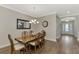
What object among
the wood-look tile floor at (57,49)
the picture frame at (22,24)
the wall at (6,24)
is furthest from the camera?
the picture frame at (22,24)

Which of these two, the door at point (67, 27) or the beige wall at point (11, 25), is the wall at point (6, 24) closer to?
the beige wall at point (11, 25)

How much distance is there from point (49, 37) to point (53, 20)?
5.06ft

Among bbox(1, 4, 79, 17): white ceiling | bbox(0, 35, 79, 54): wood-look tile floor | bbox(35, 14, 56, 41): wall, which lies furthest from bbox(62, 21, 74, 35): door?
bbox(0, 35, 79, 54): wood-look tile floor

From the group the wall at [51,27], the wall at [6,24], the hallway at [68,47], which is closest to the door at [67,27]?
the wall at [51,27]

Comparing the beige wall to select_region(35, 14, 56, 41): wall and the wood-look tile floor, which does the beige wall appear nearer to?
select_region(35, 14, 56, 41): wall

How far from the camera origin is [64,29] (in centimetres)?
1316

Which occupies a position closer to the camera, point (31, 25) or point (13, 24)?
point (13, 24)

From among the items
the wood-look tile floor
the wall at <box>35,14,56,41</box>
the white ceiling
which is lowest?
the wood-look tile floor

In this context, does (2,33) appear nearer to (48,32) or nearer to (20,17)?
(20,17)

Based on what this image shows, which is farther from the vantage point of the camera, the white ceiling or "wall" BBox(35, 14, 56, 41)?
"wall" BBox(35, 14, 56, 41)

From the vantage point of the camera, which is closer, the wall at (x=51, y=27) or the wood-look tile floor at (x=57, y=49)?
the wood-look tile floor at (x=57, y=49)

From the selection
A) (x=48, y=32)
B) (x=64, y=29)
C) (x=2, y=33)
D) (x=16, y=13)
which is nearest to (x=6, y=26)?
(x=2, y=33)

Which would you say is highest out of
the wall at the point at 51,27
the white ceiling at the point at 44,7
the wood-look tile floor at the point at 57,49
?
the white ceiling at the point at 44,7

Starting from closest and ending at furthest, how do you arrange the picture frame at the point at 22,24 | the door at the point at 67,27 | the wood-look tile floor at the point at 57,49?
the wood-look tile floor at the point at 57,49 → the picture frame at the point at 22,24 → the door at the point at 67,27
